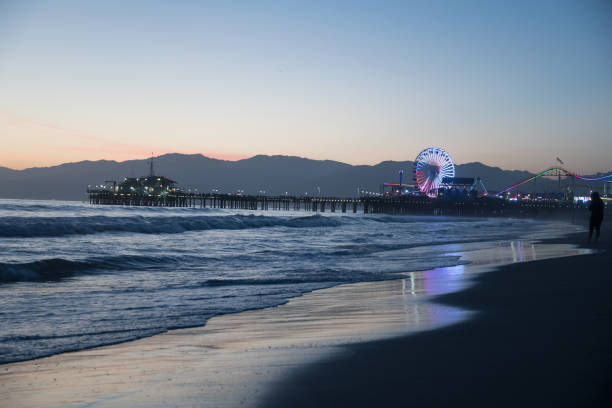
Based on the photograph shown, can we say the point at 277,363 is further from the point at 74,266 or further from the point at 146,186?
the point at 146,186

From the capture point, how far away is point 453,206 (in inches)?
3841

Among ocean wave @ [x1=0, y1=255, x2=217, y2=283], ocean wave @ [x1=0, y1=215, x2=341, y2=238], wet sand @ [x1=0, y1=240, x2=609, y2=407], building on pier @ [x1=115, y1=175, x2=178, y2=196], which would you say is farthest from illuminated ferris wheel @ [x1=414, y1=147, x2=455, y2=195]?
wet sand @ [x1=0, y1=240, x2=609, y2=407]

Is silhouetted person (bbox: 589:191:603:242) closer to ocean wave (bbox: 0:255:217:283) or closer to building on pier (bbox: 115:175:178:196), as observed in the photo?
ocean wave (bbox: 0:255:217:283)

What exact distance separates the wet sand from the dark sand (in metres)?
0.02

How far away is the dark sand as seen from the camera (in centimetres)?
281

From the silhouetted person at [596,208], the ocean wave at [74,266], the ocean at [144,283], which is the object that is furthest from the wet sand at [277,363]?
the silhouetted person at [596,208]

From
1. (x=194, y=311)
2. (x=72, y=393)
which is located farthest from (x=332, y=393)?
(x=194, y=311)

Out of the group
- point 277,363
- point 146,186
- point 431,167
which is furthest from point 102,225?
point 146,186

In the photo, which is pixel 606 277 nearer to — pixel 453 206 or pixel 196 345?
pixel 196 345

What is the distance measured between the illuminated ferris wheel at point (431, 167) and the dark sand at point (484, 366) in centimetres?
9873

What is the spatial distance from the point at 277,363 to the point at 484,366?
141 centimetres

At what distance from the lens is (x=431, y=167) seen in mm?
102750

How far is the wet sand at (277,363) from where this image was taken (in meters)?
3.02

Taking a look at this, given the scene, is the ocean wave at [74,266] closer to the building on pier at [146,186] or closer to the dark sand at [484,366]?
the dark sand at [484,366]
